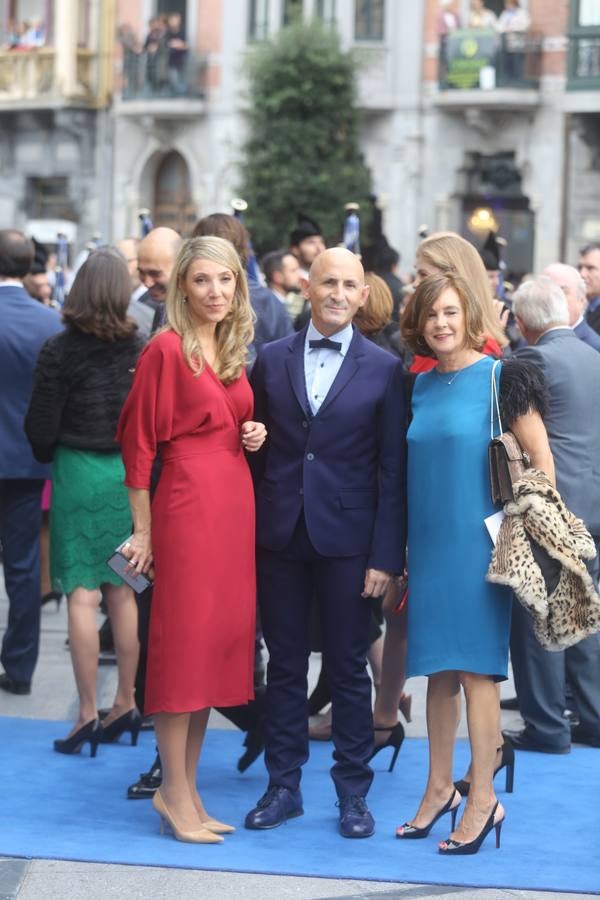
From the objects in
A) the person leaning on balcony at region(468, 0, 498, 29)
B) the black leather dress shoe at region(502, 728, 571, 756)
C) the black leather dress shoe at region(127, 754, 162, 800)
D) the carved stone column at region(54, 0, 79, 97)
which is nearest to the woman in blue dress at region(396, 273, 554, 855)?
the black leather dress shoe at region(127, 754, 162, 800)

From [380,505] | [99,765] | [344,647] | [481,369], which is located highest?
[481,369]

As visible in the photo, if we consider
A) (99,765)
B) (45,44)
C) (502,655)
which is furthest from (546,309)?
(45,44)

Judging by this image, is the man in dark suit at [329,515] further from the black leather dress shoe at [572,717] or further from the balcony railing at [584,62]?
the balcony railing at [584,62]

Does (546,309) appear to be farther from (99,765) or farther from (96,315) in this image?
(99,765)

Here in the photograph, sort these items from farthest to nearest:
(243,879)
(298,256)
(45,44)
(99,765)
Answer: (45,44) → (298,256) → (99,765) → (243,879)

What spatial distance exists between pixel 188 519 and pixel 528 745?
2180mm

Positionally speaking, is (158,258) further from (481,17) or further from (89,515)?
(481,17)

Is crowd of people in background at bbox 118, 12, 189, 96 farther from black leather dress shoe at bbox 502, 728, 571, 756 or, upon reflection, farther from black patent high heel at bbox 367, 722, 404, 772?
black patent high heel at bbox 367, 722, 404, 772

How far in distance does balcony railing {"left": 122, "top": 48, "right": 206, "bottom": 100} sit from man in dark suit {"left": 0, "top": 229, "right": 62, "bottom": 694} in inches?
906

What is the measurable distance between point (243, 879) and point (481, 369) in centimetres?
180

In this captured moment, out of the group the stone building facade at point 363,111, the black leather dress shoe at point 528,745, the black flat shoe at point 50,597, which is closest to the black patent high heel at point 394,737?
the black leather dress shoe at point 528,745

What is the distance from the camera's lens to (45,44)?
3266 cm

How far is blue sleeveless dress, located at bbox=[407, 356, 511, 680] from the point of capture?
5.84 metres

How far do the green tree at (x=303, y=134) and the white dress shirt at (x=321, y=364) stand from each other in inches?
860
